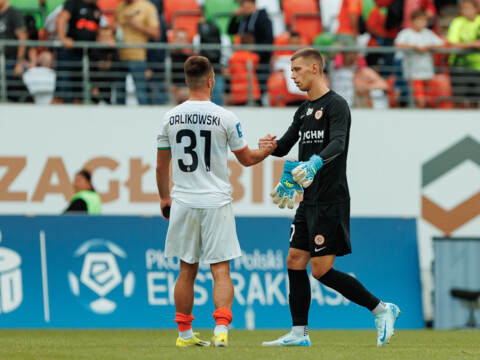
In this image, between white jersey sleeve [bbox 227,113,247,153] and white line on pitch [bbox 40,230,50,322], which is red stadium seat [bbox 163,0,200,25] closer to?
white line on pitch [bbox 40,230,50,322]

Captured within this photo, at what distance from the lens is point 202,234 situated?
736 centimetres

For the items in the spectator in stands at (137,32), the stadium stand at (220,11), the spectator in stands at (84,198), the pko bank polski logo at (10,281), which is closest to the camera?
the pko bank polski logo at (10,281)

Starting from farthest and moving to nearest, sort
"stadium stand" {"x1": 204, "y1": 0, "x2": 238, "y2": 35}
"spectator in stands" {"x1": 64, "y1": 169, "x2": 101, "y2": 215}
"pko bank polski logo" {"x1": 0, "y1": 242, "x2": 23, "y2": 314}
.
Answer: "stadium stand" {"x1": 204, "y1": 0, "x2": 238, "y2": 35} → "spectator in stands" {"x1": 64, "y1": 169, "x2": 101, "y2": 215} → "pko bank polski logo" {"x1": 0, "y1": 242, "x2": 23, "y2": 314}

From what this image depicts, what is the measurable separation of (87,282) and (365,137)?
229 inches

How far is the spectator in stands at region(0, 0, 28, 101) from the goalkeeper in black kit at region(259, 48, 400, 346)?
27.0 ft

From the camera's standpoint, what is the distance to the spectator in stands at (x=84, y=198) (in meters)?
12.9

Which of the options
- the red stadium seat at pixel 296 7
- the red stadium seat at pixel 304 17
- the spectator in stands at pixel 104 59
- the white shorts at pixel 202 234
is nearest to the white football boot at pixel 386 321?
the white shorts at pixel 202 234

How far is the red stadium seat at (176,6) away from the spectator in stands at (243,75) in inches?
58.2

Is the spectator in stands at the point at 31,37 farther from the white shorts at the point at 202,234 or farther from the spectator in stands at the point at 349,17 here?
the white shorts at the point at 202,234

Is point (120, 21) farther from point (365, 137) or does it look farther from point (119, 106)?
point (365, 137)

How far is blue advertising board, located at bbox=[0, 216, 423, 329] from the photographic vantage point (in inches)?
469

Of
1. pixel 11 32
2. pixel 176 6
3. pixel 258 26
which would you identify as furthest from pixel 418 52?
pixel 11 32

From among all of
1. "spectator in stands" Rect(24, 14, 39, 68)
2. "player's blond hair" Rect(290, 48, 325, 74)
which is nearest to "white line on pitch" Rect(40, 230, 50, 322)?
"spectator in stands" Rect(24, 14, 39, 68)

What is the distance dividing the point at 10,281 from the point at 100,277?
1.11 metres
